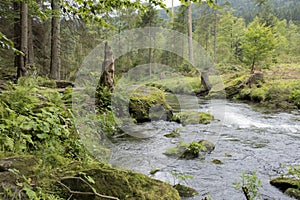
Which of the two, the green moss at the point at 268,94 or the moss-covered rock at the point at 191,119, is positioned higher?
the green moss at the point at 268,94

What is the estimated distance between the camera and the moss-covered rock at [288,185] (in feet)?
13.0

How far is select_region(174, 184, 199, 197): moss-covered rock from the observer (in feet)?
13.1

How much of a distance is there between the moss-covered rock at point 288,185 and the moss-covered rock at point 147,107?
17.4 feet

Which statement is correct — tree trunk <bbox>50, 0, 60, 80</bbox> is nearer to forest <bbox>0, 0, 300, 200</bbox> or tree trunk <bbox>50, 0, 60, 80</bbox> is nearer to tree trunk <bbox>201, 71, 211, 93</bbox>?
forest <bbox>0, 0, 300, 200</bbox>

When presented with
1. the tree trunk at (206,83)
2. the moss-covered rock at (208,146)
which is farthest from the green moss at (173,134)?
the tree trunk at (206,83)

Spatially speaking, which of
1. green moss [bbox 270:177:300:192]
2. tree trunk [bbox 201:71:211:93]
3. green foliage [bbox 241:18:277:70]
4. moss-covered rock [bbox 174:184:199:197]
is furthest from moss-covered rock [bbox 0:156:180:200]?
green foliage [bbox 241:18:277:70]

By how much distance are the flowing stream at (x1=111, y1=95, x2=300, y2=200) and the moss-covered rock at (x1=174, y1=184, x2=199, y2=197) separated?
109 mm

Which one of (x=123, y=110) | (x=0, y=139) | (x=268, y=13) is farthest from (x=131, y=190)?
(x=268, y=13)

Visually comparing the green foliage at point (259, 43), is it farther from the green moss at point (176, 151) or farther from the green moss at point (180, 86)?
the green moss at point (176, 151)

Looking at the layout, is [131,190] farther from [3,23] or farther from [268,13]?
[268,13]

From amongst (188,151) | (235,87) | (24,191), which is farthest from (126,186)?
(235,87)

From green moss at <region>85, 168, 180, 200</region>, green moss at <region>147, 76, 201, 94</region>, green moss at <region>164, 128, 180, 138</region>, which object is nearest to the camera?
green moss at <region>85, 168, 180, 200</region>

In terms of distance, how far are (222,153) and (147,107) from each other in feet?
13.5

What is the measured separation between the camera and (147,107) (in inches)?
382
